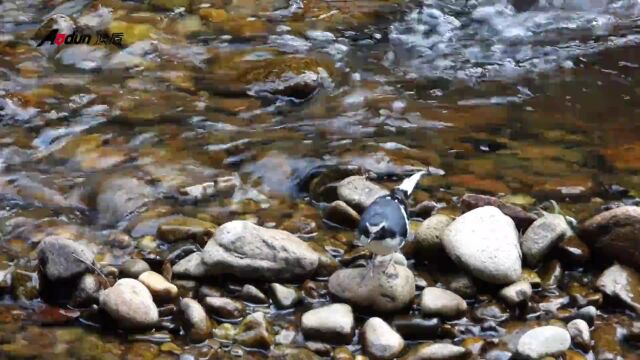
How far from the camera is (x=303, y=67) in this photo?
8703 mm

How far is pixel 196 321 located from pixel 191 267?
566 mm

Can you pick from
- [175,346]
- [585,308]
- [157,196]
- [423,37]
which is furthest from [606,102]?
[175,346]

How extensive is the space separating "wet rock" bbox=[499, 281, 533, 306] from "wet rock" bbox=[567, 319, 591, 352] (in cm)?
35

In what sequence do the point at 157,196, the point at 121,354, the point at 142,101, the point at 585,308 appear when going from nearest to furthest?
the point at 121,354 < the point at 585,308 < the point at 157,196 < the point at 142,101

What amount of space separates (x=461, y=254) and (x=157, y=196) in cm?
257

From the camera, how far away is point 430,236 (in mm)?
5578

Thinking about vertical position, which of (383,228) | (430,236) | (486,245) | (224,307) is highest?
(383,228)

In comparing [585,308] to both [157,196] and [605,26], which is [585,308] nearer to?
[157,196]

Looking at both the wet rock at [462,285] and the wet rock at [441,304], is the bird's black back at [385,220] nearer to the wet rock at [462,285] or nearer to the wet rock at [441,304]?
the wet rock at [441,304]

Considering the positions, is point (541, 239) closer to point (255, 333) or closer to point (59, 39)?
point (255, 333)

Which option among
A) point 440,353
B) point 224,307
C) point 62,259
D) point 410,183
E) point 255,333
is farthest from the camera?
point 410,183

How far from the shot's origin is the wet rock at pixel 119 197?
6164mm

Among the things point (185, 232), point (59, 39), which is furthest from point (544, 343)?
point (59, 39)

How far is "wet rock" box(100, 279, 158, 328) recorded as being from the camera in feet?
15.7
